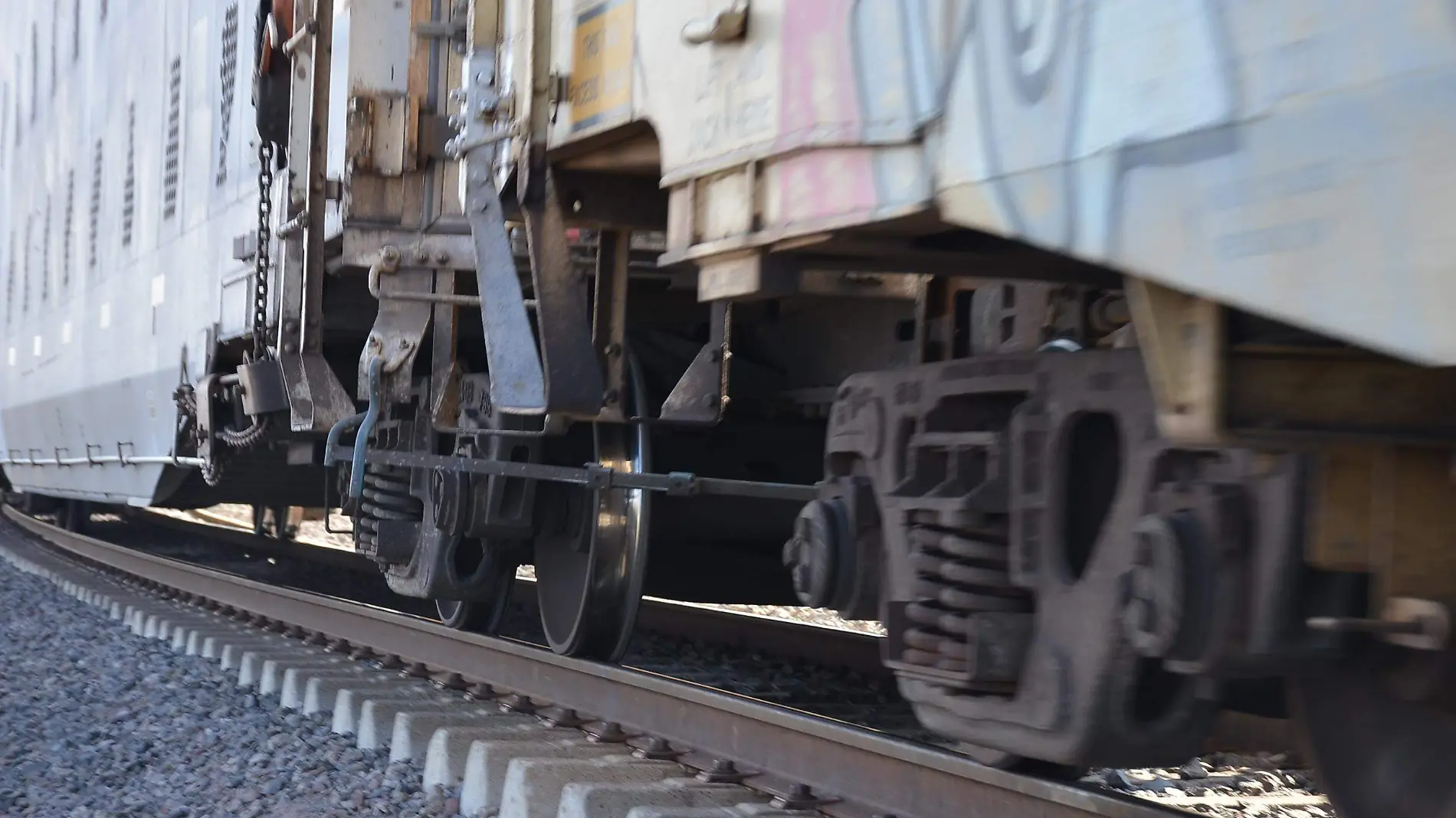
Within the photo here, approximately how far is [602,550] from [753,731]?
1736 millimetres

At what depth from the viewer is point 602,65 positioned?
397cm

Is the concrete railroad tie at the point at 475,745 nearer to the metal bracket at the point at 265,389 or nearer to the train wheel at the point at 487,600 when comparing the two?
the train wheel at the point at 487,600

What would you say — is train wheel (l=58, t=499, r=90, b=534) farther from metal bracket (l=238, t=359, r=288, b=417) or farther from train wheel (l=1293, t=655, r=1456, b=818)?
train wheel (l=1293, t=655, r=1456, b=818)

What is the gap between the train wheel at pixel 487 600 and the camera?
6855 mm

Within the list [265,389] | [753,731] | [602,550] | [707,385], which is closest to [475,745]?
[753,731]

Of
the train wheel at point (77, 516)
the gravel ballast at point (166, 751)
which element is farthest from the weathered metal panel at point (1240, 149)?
the train wheel at point (77, 516)

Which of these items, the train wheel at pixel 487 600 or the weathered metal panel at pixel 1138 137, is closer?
the weathered metal panel at pixel 1138 137

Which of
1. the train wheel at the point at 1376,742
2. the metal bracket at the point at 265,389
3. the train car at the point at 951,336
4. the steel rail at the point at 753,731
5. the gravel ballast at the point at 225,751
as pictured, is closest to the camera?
the train car at the point at 951,336

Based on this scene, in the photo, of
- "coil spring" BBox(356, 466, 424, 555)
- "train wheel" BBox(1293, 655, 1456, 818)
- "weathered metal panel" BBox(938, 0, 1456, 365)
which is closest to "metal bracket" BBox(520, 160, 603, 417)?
"weathered metal panel" BBox(938, 0, 1456, 365)

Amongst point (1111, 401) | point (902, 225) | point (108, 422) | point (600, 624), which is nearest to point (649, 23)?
point (902, 225)

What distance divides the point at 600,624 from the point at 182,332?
4.86 metres

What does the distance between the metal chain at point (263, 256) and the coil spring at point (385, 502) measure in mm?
1056

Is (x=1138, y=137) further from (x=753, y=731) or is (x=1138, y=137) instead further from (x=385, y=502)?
(x=385, y=502)

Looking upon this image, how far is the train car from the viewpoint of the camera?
1874 mm
